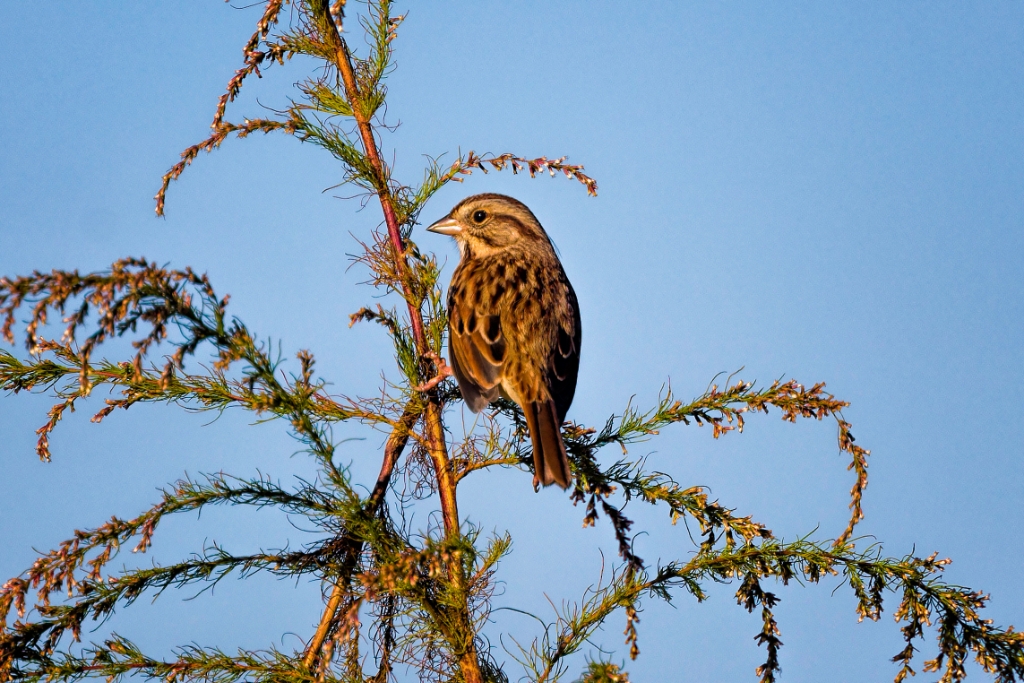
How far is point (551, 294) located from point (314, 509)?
109 inches

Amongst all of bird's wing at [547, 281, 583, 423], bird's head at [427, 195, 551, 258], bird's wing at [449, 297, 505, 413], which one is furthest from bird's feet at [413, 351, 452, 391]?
bird's head at [427, 195, 551, 258]

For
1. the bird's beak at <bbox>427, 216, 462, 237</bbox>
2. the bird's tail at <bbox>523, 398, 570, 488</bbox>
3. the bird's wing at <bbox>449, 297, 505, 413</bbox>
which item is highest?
the bird's beak at <bbox>427, 216, 462, 237</bbox>

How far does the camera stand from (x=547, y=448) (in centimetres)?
Result: 428

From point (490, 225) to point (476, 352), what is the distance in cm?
162

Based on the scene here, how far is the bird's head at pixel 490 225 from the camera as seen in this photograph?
20.9 feet

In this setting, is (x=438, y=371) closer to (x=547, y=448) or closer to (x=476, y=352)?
(x=547, y=448)

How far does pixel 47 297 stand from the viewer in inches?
103

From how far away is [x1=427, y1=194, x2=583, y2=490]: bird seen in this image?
462 cm

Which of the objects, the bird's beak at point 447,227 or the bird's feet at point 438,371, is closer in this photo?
the bird's feet at point 438,371

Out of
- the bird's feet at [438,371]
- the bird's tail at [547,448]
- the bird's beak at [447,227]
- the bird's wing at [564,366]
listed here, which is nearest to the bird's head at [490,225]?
the bird's beak at [447,227]

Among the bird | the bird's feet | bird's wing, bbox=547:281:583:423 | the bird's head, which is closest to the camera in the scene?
the bird's feet

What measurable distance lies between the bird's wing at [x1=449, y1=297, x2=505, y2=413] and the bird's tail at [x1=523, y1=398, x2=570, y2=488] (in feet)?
0.90

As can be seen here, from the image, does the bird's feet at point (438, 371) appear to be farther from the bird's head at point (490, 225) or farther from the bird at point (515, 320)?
the bird's head at point (490, 225)

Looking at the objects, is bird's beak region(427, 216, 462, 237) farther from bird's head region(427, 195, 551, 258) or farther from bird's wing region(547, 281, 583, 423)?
bird's wing region(547, 281, 583, 423)
